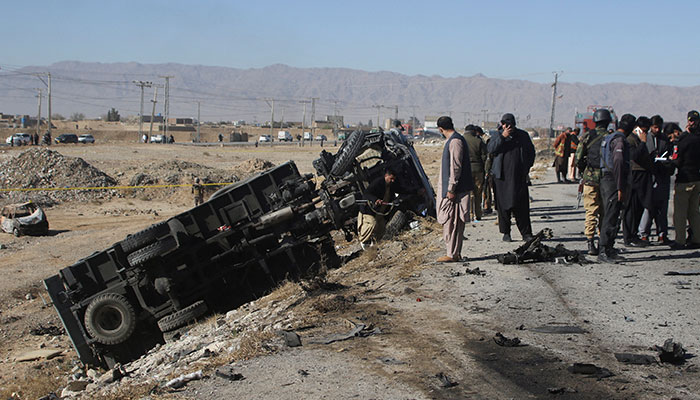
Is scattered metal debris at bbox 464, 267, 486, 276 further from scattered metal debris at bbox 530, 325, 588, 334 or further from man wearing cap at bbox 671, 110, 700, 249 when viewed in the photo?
man wearing cap at bbox 671, 110, 700, 249

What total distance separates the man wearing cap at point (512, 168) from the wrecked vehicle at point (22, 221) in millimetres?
16815

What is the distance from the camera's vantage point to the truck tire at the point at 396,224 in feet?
43.1

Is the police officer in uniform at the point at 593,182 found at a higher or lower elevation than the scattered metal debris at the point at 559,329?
higher

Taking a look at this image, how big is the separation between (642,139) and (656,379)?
661cm

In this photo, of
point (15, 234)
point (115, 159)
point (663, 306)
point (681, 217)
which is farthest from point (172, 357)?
point (115, 159)

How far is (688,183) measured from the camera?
36.6ft

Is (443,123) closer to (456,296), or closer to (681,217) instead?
(456,296)

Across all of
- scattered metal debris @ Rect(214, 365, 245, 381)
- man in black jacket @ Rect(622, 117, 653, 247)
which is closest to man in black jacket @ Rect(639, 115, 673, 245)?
man in black jacket @ Rect(622, 117, 653, 247)

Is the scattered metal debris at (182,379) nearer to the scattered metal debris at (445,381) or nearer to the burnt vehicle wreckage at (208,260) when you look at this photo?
the scattered metal debris at (445,381)

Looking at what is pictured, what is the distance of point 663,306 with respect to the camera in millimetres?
7730

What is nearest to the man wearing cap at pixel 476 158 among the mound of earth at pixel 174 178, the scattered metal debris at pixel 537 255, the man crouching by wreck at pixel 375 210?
the man crouching by wreck at pixel 375 210

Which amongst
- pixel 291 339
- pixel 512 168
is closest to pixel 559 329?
pixel 291 339

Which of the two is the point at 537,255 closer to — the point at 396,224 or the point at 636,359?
the point at 396,224

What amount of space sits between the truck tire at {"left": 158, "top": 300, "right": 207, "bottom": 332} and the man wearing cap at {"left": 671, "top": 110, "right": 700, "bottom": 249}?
7563 mm
